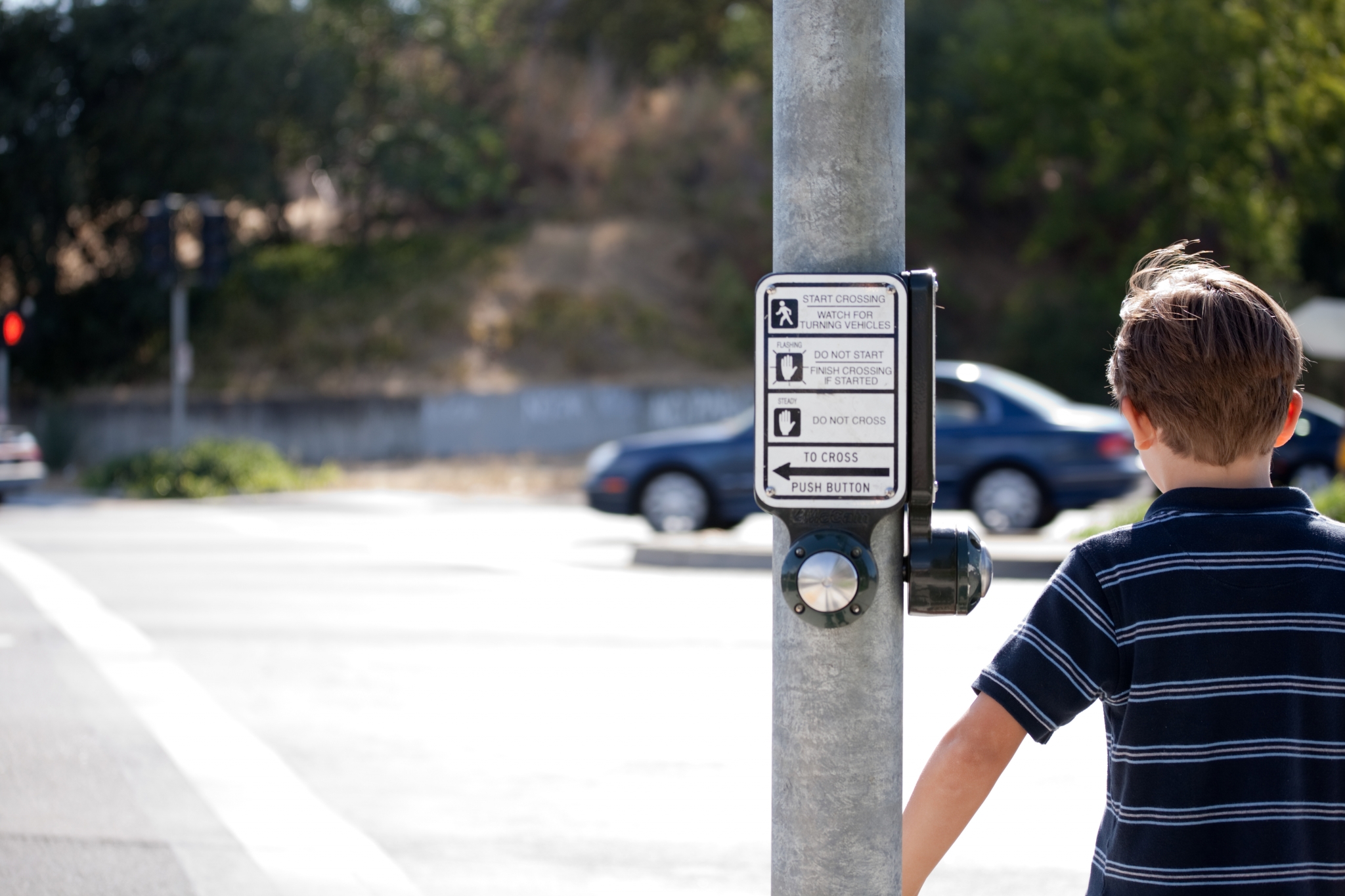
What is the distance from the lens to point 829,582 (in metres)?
1.87

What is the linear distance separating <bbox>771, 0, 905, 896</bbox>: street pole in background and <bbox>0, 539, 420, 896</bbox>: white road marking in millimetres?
2787

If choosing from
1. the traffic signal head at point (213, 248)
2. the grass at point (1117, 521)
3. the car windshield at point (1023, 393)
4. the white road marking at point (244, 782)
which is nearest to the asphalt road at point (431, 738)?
the white road marking at point (244, 782)

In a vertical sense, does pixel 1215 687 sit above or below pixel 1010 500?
above

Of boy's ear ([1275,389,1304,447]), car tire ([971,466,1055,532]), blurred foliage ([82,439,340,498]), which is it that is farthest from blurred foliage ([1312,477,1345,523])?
blurred foliage ([82,439,340,498])

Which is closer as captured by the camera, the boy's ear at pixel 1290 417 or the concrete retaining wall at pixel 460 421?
the boy's ear at pixel 1290 417

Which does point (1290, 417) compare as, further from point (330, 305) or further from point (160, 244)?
point (330, 305)

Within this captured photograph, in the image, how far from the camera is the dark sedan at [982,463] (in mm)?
13836

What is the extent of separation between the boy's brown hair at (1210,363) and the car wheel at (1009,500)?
12292 mm

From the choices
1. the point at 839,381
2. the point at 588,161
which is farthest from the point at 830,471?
the point at 588,161

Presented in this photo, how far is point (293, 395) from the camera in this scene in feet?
103

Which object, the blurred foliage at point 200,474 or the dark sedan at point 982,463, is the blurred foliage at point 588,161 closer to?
the blurred foliage at point 200,474

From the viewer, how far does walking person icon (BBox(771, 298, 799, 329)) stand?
1.90 m

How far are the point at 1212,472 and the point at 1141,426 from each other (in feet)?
0.34

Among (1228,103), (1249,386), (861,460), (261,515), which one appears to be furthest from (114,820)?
(1228,103)
